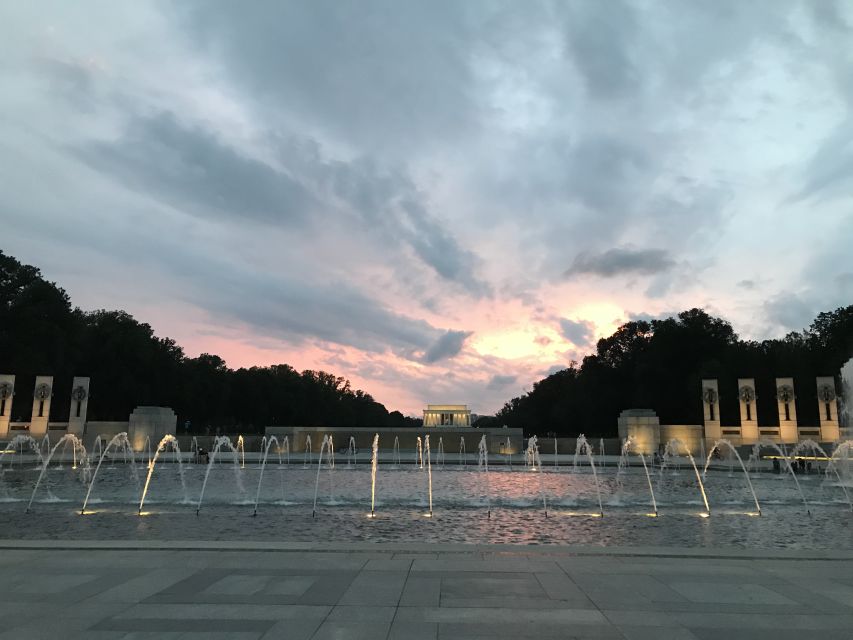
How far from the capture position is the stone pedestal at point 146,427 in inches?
1956

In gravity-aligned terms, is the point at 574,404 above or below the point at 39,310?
below

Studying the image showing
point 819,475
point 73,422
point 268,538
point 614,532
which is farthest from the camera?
point 73,422

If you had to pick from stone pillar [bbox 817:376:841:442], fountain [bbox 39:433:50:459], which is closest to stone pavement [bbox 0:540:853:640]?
fountain [bbox 39:433:50:459]

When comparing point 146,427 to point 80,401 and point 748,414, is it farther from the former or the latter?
point 748,414

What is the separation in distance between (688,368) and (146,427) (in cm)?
6385

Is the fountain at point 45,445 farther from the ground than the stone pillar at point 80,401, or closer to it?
closer to it

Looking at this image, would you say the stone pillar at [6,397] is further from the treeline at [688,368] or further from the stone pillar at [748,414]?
the treeline at [688,368]

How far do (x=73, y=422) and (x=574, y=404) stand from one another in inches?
2540

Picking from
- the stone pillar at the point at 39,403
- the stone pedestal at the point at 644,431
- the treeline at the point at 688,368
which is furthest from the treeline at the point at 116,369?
the stone pedestal at the point at 644,431

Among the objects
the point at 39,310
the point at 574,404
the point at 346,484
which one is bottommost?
the point at 346,484

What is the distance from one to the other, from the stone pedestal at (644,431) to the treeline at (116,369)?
51.0 m

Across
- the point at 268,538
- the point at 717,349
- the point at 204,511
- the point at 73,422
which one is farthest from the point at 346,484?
the point at 717,349

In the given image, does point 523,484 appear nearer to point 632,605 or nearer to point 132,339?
point 632,605

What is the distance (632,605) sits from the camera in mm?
6855
